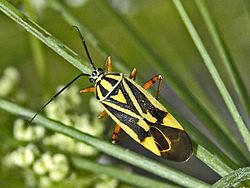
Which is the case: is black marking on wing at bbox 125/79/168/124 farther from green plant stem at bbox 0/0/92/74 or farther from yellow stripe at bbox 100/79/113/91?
green plant stem at bbox 0/0/92/74

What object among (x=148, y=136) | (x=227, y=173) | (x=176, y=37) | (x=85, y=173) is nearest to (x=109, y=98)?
(x=148, y=136)

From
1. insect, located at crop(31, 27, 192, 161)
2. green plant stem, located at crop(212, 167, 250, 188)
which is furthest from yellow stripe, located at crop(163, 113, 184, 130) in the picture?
green plant stem, located at crop(212, 167, 250, 188)

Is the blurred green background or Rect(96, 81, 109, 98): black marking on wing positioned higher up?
the blurred green background

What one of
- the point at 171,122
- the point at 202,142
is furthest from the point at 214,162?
the point at 171,122

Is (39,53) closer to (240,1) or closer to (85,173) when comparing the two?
(85,173)

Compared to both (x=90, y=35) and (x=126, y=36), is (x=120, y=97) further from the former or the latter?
(x=126, y=36)

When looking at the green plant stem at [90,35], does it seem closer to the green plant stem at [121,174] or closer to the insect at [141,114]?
the insect at [141,114]

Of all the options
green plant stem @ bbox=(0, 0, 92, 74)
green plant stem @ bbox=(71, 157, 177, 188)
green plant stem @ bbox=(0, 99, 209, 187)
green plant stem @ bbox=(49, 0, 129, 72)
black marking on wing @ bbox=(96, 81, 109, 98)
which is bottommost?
green plant stem @ bbox=(71, 157, 177, 188)
